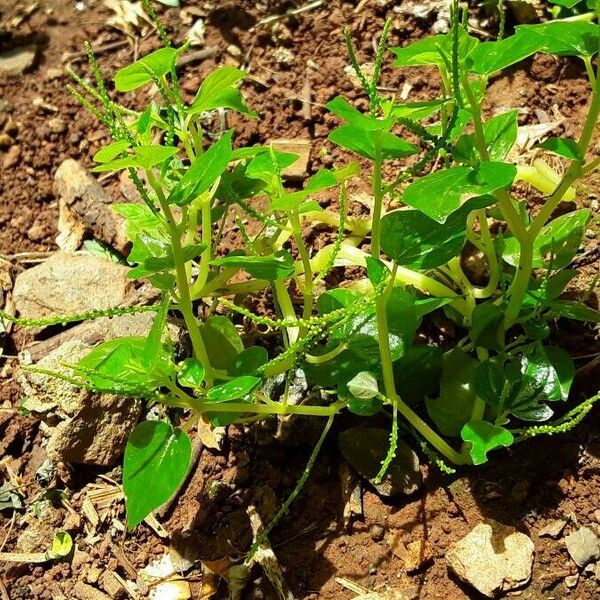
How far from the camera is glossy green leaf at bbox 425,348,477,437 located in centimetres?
134

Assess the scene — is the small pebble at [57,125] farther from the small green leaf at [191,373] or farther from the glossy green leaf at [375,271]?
the glossy green leaf at [375,271]

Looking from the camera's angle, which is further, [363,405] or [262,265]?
[363,405]

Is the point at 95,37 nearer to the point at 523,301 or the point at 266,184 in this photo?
the point at 266,184

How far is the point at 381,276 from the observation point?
1125mm

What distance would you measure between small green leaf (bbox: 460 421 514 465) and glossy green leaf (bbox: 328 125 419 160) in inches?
17.5

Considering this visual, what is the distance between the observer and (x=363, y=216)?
67.8 inches

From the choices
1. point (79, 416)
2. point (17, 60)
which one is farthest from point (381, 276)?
point (17, 60)

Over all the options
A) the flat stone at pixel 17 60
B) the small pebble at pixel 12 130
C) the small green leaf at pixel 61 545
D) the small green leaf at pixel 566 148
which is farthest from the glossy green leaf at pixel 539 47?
the flat stone at pixel 17 60

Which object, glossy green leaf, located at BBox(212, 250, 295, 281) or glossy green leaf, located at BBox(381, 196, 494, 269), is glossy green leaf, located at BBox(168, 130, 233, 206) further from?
glossy green leaf, located at BBox(381, 196, 494, 269)

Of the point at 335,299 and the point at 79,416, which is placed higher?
the point at 335,299

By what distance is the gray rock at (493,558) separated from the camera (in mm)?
1262

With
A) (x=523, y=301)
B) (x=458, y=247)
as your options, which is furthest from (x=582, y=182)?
(x=458, y=247)

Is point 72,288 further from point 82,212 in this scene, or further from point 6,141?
point 6,141

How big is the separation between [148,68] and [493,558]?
3.16 ft
